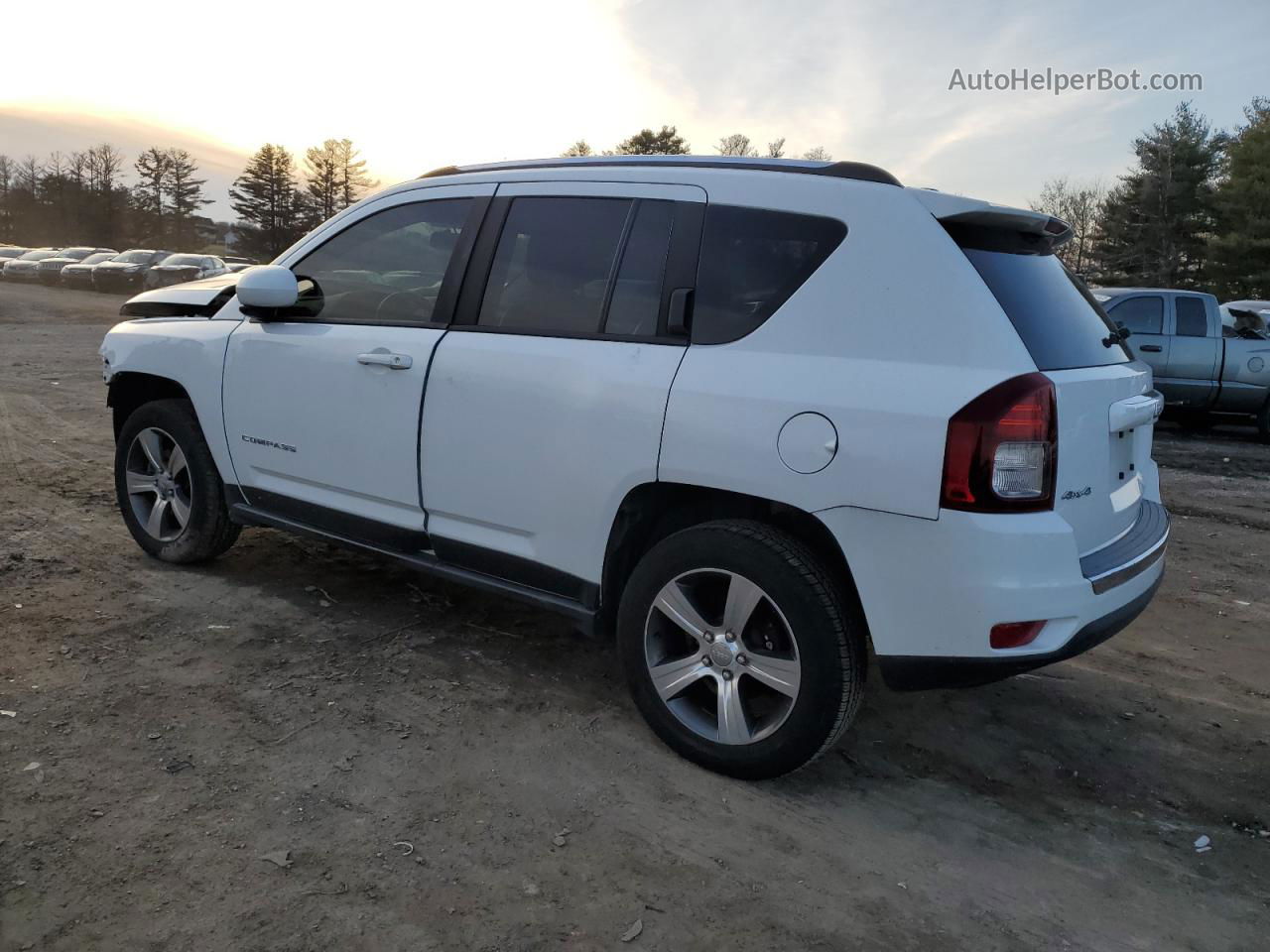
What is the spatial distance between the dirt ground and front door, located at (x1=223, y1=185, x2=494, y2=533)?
620 millimetres

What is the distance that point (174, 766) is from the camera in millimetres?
3014

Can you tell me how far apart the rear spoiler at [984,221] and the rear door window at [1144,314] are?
431 inches

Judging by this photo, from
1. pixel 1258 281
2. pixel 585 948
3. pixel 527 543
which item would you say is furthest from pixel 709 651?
pixel 1258 281

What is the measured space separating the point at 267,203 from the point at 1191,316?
81647 millimetres

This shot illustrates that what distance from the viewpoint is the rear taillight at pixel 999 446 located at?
8.44 ft

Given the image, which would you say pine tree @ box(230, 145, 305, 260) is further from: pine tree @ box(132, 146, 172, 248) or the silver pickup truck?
the silver pickup truck

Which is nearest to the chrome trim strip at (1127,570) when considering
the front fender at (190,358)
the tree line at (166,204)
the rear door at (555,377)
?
the rear door at (555,377)

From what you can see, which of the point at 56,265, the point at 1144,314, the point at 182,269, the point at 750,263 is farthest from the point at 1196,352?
the point at 56,265

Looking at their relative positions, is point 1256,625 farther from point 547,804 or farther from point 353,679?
point 353,679

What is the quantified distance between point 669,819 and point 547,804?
1.24 ft

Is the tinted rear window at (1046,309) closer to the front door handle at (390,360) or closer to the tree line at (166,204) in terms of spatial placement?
the front door handle at (390,360)

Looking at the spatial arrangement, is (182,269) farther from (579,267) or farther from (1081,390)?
(1081,390)

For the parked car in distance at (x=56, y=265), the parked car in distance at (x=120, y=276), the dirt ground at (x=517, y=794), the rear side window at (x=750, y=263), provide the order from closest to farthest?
the dirt ground at (x=517, y=794) < the rear side window at (x=750, y=263) < the parked car in distance at (x=120, y=276) < the parked car in distance at (x=56, y=265)

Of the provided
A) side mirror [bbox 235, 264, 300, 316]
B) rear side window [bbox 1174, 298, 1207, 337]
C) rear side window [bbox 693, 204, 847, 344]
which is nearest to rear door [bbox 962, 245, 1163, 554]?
rear side window [bbox 693, 204, 847, 344]
